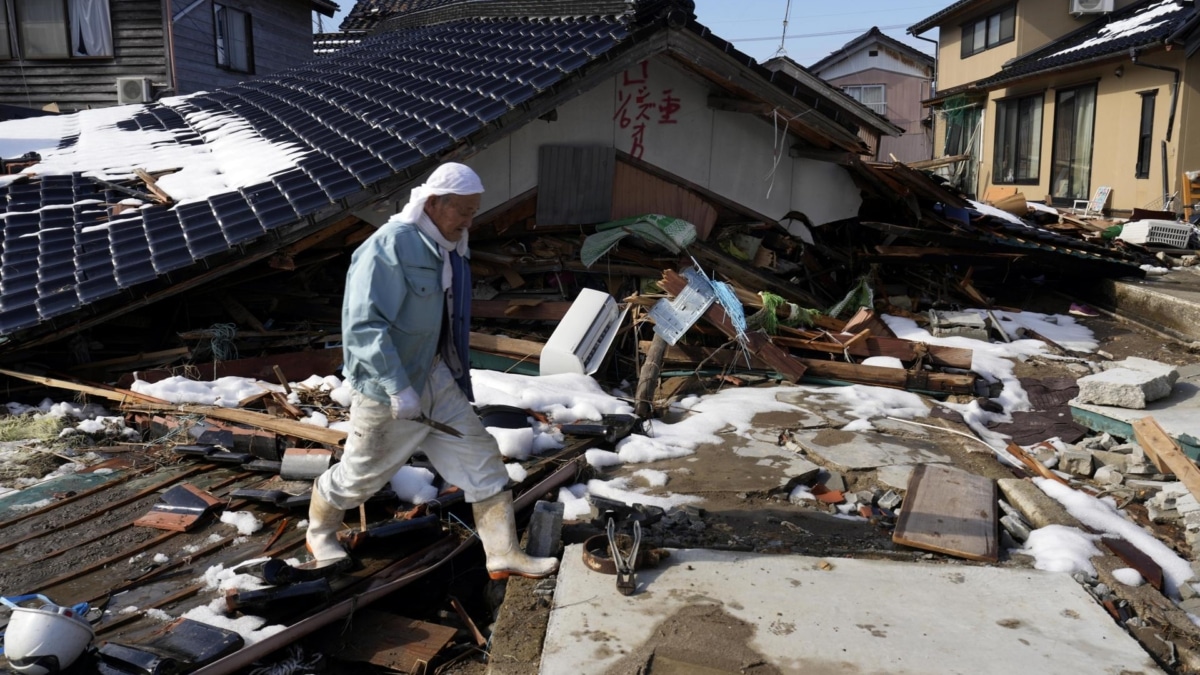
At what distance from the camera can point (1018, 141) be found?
22.4 metres

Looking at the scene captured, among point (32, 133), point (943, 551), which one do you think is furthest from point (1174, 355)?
point (32, 133)

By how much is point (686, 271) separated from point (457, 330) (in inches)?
186

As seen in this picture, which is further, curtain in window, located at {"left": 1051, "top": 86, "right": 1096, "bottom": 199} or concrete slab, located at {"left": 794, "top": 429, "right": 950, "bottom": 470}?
curtain in window, located at {"left": 1051, "top": 86, "right": 1096, "bottom": 199}

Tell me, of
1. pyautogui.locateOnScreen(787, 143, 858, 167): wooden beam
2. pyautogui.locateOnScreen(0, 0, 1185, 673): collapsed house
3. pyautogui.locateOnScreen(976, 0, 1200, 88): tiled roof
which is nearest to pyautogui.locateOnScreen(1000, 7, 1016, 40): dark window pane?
pyautogui.locateOnScreen(976, 0, 1200, 88): tiled roof

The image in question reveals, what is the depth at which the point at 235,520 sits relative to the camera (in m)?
4.68

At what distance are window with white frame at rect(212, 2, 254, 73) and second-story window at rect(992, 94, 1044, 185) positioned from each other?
18738 millimetres

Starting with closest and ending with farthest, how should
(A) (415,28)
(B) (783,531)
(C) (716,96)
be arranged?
(B) (783,531) < (C) (716,96) < (A) (415,28)

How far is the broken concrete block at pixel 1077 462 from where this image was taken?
593 cm

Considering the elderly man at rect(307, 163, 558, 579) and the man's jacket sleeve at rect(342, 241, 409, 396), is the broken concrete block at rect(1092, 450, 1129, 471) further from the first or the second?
the man's jacket sleeve at rect(342, 241, 409, 396)

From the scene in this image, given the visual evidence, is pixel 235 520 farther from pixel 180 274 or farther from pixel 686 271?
pixel 686 271

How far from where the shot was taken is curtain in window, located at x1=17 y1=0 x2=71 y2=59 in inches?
736

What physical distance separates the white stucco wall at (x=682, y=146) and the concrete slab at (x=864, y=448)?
4.02m

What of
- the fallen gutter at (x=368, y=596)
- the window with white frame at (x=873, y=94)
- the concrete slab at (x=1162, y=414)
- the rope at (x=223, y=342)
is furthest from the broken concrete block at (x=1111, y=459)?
the window with white frame at (x=873, y=94)

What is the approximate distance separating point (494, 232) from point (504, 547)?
5.24 meters
